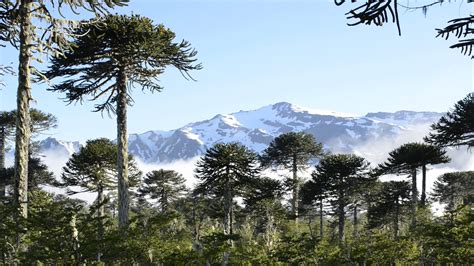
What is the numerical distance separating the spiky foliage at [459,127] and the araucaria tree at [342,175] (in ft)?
21.5

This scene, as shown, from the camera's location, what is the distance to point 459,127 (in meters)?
20.8

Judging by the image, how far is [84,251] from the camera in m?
6.66

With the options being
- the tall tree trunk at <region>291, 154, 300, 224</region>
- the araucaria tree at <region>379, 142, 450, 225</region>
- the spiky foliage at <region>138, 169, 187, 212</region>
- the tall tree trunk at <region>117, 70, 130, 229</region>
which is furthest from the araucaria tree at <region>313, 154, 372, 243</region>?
the spiky foliage at <region>138, 169, 187, 212</region>

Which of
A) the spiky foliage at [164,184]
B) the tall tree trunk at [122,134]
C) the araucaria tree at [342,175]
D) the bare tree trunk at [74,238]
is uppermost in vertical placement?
the tall tree trunk at [122,134]

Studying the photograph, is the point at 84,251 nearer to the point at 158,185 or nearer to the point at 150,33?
the point at 150,33

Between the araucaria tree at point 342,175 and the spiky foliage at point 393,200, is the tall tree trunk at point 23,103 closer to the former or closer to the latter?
the araucaria tree at point 342,175

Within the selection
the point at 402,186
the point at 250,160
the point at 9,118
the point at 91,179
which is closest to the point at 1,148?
the point at 9,118

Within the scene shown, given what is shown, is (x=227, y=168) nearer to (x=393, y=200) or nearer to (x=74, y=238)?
(x=393, y=200)

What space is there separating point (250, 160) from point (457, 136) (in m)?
10.6

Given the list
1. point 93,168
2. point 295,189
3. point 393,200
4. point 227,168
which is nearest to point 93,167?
point 93,168

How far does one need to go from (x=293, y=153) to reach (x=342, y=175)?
4.85 metres

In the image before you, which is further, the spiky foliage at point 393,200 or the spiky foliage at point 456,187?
the spiky foliage at point 456,187

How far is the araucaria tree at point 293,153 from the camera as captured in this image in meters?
32.0

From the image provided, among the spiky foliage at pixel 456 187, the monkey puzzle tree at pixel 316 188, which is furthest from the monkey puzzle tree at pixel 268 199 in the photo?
the spiky foliage at pixel 456 187
